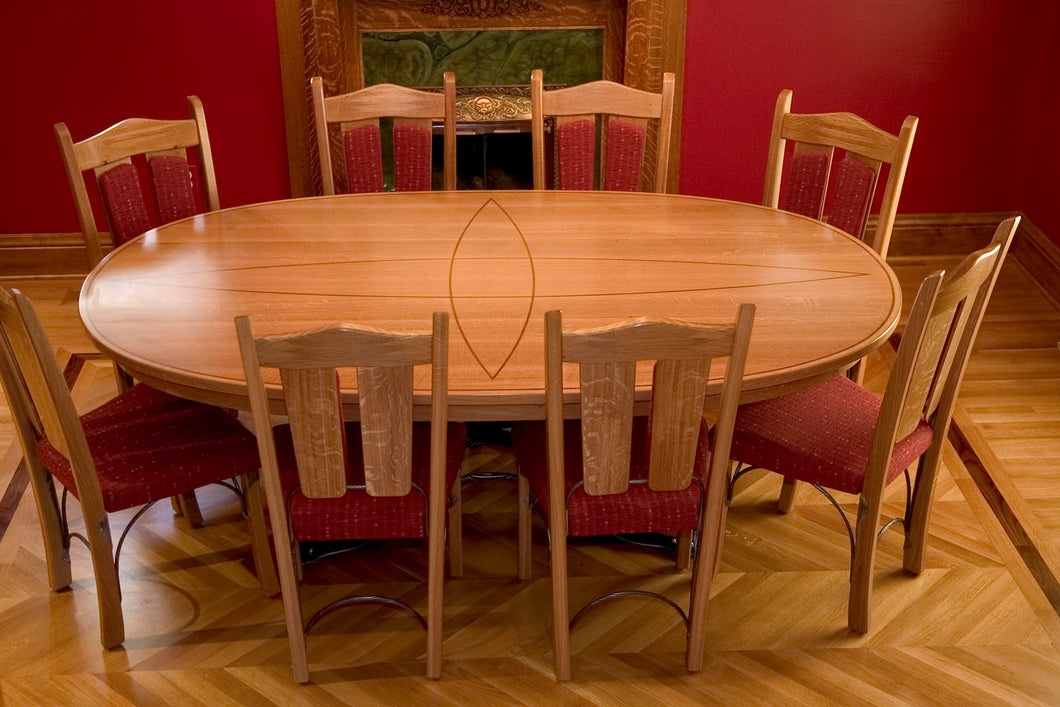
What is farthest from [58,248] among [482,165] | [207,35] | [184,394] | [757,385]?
[757,385]

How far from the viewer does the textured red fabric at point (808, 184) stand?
124 inches

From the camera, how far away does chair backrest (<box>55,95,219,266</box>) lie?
2.94m

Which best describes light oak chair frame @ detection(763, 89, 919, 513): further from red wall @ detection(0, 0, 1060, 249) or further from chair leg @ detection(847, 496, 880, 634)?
red wall @ detection(0, 0, 1060, 249)

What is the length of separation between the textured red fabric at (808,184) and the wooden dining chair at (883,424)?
0.69 meters

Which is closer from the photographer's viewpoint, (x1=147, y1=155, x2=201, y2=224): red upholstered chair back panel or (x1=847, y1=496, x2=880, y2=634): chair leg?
(x1=847, y1=496, x2=880, y2=634): chair leg

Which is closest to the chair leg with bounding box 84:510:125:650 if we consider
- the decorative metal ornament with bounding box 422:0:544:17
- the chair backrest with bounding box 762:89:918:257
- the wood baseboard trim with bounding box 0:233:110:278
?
the chair backrest with bounding box 762:89:918:257

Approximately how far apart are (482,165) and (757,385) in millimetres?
2446

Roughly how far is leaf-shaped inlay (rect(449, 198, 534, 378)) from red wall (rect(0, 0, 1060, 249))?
1.55 m

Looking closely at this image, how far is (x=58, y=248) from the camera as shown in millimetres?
4395

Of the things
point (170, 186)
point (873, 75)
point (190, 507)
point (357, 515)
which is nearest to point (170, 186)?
point (170, 186)

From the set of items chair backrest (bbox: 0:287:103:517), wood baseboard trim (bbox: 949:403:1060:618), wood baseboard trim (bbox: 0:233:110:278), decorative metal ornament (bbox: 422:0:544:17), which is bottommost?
wood baseboard trim (bbox: 949:403:1060:618)

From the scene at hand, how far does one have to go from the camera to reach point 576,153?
337 cm

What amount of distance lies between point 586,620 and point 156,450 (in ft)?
3.29

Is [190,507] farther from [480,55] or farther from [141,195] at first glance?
[480,55]
